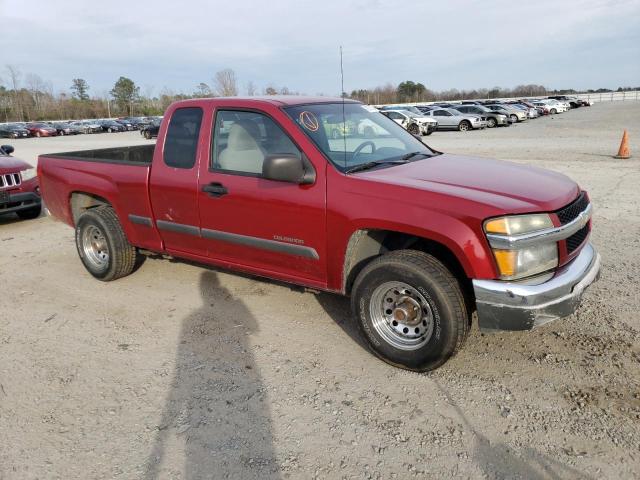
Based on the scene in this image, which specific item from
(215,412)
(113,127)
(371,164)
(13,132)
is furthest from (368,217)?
(113,127)

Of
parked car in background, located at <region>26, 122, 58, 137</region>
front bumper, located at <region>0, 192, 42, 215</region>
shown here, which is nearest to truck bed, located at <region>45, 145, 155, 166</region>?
front bumper, located at <region>0, 192, 42, 215</region>

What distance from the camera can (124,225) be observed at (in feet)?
17.0

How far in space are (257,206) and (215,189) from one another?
473 mm

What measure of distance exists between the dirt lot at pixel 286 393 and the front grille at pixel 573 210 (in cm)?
102

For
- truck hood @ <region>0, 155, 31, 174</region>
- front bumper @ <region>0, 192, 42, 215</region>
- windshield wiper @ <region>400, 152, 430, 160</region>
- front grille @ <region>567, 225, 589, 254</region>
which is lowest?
front bumper @ <region>0, 192, 42, 215</region>

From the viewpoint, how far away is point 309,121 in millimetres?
3994

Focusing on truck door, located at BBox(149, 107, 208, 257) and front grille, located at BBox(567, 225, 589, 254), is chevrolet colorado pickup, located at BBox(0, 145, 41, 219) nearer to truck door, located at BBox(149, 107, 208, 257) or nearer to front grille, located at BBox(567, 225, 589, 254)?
truck door, located at BBox(149, 107, 208, 257)

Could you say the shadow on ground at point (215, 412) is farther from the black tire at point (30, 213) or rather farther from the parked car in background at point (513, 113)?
the parked car in background at point (513, 113)

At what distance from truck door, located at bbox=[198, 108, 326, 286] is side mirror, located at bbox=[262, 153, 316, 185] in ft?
0.21

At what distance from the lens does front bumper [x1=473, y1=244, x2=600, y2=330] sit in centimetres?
303

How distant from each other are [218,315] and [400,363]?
1811 millimetres

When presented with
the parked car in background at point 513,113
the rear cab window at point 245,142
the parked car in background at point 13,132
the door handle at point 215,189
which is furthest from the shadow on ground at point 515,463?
the parked car in background at point 13,132

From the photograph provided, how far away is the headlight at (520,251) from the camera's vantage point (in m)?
3.02

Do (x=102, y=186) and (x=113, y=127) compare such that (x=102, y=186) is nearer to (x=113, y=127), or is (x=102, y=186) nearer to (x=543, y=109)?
(x=113, y=127)
